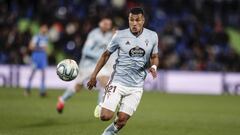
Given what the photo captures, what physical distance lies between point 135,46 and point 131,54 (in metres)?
0.14

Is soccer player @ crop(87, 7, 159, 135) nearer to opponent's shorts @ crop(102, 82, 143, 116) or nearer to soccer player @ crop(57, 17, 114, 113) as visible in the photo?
opponent's shorts @ crop(102, 82, 143, 116)

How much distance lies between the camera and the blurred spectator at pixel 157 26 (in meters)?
23.9

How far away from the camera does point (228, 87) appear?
74.6ft

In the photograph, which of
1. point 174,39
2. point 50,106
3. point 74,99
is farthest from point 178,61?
point 50,106

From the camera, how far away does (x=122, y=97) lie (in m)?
9.39

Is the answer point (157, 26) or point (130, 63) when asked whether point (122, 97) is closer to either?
point (130, 63)

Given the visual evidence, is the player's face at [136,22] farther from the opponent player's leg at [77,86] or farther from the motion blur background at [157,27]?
the motion blur background at [157,27]

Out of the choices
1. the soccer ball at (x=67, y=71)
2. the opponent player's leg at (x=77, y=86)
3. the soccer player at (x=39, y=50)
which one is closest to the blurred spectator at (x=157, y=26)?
the soccer player at (x=39, y=50)

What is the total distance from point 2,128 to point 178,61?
1345 cm

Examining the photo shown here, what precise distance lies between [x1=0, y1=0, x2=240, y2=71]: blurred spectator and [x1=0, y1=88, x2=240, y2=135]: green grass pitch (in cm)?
383

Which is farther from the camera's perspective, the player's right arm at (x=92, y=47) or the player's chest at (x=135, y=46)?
the player's right arm at (x=92, y=47)

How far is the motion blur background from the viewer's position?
23906 millimetres

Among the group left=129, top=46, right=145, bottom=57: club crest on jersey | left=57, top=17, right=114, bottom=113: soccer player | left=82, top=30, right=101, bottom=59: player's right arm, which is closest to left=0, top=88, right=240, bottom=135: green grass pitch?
left=57, top=17, right=114, bottom=113: soccer player

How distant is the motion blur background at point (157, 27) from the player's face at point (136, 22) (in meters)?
13.5
